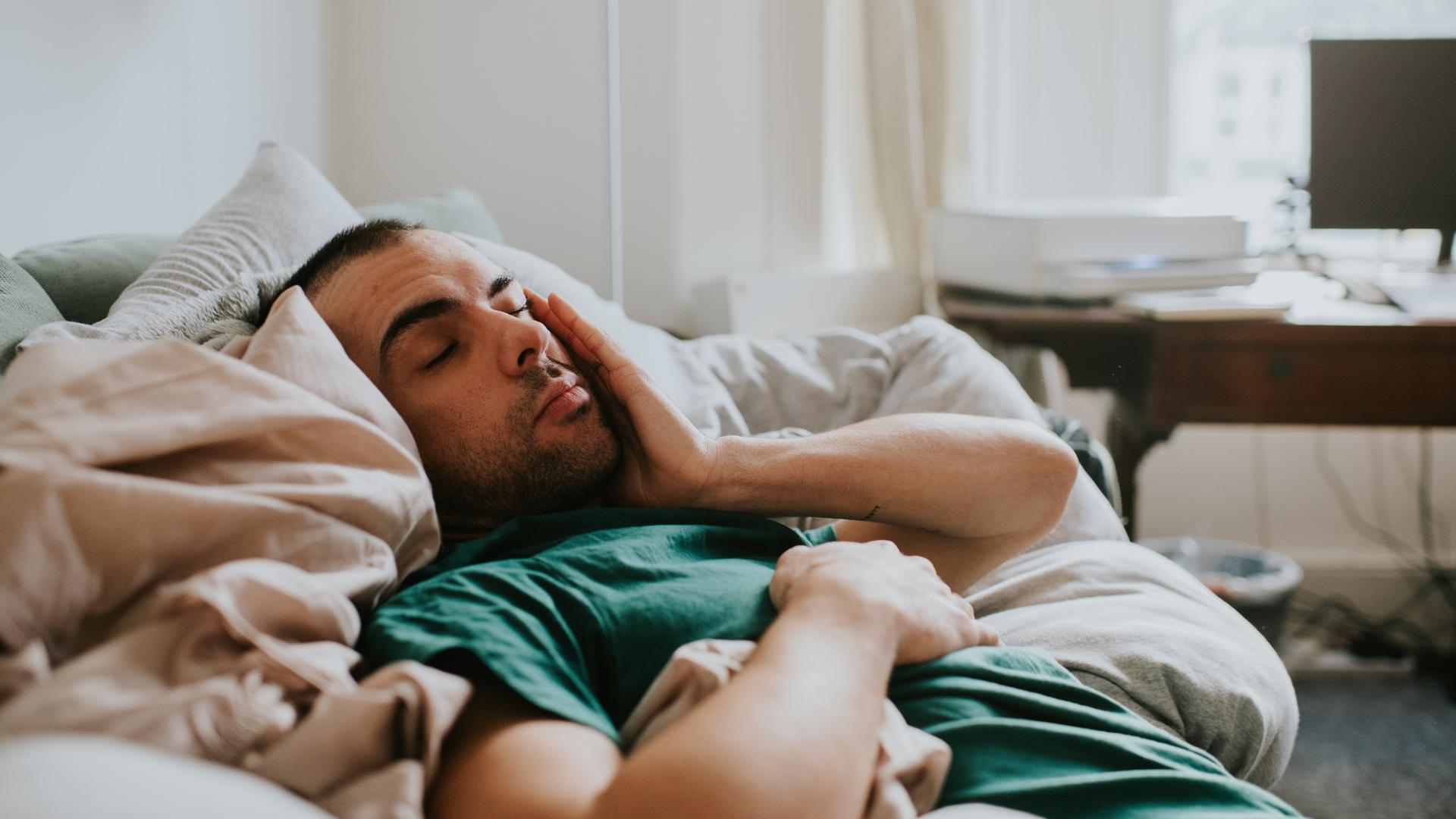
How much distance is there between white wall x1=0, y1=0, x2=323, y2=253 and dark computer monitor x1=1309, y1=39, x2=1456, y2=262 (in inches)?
73.9

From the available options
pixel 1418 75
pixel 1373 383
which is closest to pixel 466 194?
pixel 1373 383

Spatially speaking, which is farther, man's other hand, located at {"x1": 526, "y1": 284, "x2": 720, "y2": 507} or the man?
man's other hand, located at {"x1": 526, "y1": 284, "x2": 720, "y2": 507}

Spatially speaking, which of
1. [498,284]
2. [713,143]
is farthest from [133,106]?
[713,143]

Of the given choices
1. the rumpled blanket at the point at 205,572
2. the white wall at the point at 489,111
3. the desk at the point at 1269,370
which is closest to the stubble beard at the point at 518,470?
the rumpled blanket at the point at 205,572

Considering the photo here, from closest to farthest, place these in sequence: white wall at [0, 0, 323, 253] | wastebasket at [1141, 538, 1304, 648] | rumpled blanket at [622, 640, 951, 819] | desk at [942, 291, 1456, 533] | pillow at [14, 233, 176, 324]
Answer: rumpled blanket at [622, 640, 951, 819] < pillow at [14, 233, 176, 324] < white wall at [0, 0, 323, 253] < desk at [942, 291, 1456, 533] < wastebasket at [1141, 538, 1304, 648]

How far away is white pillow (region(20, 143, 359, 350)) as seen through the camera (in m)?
1.01

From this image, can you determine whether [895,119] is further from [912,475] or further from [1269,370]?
[912,475]

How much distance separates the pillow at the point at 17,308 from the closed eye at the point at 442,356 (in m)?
0.31

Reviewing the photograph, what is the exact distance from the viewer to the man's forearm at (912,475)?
42.5 inches

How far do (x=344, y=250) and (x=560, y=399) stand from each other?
27 cm

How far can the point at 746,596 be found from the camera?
848 millimetres

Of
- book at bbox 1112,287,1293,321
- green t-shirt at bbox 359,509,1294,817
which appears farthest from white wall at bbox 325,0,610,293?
green t-shirt at bbox 359,509,1294,817

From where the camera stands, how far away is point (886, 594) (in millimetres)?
812

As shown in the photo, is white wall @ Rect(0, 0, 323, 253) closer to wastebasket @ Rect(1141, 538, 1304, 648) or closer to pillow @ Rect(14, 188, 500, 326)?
pillow @ Rect(14, 188, 500, 326)
